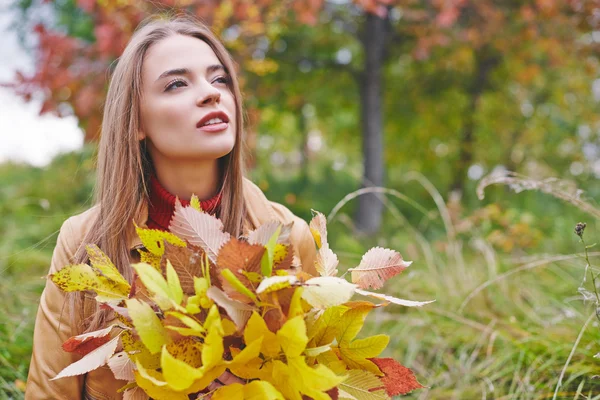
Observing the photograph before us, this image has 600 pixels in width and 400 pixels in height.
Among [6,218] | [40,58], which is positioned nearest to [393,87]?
[40,58]

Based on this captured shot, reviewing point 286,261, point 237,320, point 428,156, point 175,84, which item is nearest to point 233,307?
point 237,320

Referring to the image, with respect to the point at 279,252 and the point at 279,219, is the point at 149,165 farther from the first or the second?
the point at 279,252

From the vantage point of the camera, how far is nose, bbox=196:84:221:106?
125cm

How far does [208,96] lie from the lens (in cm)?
126

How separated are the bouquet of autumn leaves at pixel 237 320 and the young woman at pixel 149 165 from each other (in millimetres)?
300

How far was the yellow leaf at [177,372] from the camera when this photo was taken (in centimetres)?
76

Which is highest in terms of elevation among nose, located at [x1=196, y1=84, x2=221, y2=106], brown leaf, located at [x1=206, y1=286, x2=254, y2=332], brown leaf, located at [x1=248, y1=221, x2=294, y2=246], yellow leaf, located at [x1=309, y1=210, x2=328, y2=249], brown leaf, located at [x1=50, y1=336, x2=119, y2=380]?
nose, located at [x1=196, y1=84, x2=221, y2=106]

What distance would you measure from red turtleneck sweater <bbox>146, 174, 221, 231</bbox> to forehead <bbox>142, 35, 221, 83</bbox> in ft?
0.90

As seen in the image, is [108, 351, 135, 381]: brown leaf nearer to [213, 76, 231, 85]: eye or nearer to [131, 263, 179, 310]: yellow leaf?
[131, 263, 179, 310]: yellow leaf

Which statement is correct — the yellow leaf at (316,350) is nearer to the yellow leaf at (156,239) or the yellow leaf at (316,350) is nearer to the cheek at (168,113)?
the yellow leaf at (156,239)

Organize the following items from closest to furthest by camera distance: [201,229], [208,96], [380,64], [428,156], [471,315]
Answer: [201,229], [208,96], [471,315], [380,64], [428,156]


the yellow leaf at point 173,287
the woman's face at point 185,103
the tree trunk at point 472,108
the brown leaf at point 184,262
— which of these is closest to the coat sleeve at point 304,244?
the woman's face at point 185,103

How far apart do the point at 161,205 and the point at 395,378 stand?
73 cm

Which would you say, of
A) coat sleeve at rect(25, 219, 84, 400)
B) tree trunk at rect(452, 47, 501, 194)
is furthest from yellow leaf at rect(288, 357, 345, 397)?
tree trunk at rect(452, 47, 501, 194)
